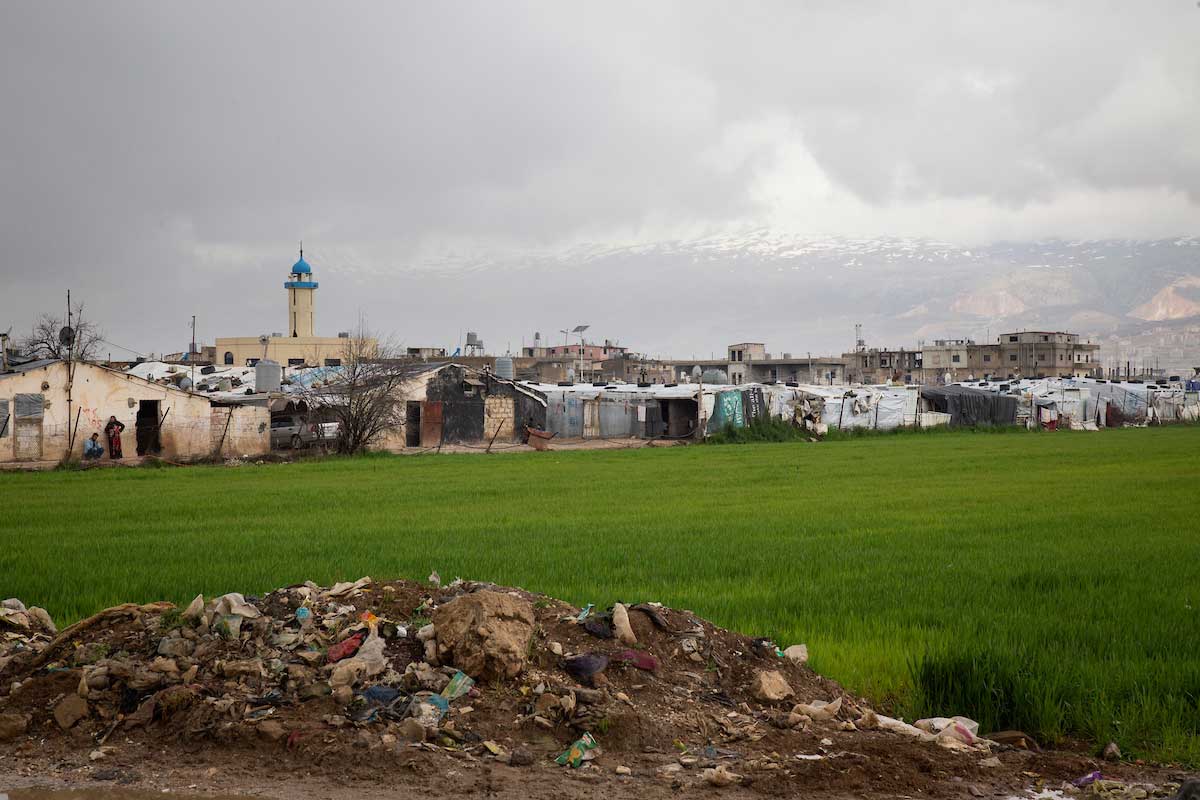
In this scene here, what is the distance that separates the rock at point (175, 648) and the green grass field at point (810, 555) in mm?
3116

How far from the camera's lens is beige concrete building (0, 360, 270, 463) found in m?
35.2

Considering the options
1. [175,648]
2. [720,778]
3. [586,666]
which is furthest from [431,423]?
[720,778]

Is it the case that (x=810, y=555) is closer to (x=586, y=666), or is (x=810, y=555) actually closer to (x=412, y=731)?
(x=586, y=666)

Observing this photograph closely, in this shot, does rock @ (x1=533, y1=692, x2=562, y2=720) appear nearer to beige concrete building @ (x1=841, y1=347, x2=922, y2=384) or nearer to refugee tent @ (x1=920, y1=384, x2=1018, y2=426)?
refugee tent @ (x1=920, y1=384, x2=1018, y2=426)

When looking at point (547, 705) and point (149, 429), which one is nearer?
point (547, 705)

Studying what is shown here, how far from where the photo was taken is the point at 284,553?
13.7 m

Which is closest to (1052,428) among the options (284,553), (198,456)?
(198,456)

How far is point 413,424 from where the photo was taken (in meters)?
46.8

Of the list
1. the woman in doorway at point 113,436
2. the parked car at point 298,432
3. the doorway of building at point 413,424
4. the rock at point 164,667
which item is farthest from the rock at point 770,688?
the doorway of building at point 413,424

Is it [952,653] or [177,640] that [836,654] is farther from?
[177,640]

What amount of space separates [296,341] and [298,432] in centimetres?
4262

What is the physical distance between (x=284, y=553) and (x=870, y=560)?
26.8ft

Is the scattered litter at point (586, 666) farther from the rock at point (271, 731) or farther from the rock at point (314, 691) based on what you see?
the rock at point (271, 731)

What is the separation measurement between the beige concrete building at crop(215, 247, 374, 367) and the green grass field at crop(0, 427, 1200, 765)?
53.2 meters
